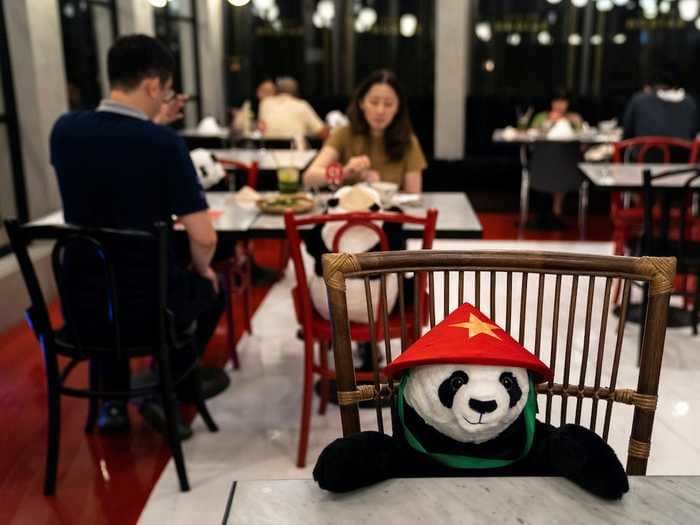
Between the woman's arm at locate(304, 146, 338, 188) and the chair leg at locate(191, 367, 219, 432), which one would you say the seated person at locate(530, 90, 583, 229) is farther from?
the chair leg at locate(191, 367, 219, 432)

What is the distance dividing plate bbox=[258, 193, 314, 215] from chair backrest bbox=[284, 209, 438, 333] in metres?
0.55

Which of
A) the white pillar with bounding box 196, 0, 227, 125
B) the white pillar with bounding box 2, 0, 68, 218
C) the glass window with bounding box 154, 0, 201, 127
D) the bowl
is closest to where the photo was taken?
the bowl

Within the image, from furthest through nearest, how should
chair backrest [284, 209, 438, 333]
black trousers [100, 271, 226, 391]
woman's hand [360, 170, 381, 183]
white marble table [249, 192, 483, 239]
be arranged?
woman's hand [360, 170, 381, 183] → white marble table [249, 192, 483, 239] → black trousers [100, 271, 226, 391] → chair backrest [284, 209, 438, 333]

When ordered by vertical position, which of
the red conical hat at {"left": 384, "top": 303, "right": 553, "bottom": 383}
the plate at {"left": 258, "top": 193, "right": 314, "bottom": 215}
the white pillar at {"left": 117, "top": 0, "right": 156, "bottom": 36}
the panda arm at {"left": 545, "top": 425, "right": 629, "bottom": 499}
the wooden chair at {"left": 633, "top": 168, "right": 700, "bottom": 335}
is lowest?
the wooden chair at {"left": 633, "top": 168, "right": 700, "bottom": 335}

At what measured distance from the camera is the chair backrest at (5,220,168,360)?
2.11 metres

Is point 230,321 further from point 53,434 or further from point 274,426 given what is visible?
point 53,434

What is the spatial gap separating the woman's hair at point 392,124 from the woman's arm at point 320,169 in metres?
0.15

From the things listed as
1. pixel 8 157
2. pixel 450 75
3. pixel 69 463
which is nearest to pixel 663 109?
pixel 450 75

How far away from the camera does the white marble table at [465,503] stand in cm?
83

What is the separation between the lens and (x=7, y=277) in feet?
12.2

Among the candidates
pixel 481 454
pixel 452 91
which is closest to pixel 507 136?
pixel 452 91

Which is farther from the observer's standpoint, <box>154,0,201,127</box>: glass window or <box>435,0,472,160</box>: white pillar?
<box>435,0,472,160</box>: white pillar

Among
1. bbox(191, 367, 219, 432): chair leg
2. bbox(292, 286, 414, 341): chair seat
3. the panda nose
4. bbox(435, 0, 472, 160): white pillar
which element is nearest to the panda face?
the panda nose

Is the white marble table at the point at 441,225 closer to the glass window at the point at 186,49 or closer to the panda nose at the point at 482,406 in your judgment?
the panda nose at the point at 482,406
